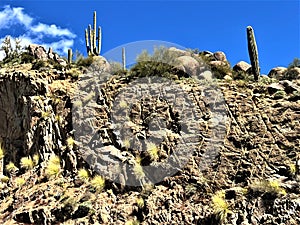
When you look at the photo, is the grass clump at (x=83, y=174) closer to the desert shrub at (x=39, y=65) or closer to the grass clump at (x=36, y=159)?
the grass clump at (x=36, y=159)

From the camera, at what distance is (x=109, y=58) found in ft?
78.4

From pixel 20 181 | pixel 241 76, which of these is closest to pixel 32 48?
pixel 20 181

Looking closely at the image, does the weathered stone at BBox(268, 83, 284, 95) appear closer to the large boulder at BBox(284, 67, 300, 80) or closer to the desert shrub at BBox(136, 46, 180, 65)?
the large boulder at BBox(284, 67, 300, 80)

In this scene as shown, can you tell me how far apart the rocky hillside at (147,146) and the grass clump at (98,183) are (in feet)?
0.12

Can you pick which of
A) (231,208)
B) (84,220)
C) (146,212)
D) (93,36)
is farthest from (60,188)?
(93,36)

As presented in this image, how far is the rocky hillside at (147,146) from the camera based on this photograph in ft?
45.2

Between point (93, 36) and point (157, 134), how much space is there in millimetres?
11897

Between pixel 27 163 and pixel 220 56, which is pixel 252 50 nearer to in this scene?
pixel 220 56

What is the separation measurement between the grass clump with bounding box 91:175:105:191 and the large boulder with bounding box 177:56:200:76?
7.16 m

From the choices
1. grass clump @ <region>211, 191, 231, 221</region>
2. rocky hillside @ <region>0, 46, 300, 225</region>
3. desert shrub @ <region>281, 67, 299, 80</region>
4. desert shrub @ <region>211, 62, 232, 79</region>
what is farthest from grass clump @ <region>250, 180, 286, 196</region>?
desert shrub @ <region>281, 67, 299, 80</region>

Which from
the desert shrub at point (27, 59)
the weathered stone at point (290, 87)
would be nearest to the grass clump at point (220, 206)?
the weathered stone at point (290, 87)

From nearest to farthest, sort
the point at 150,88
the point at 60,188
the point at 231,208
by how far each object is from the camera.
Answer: the point at 231,208
the point at 60,188
the point at 150,88

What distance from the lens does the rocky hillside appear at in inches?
543

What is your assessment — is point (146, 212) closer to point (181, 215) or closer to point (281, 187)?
point (181, 215)
